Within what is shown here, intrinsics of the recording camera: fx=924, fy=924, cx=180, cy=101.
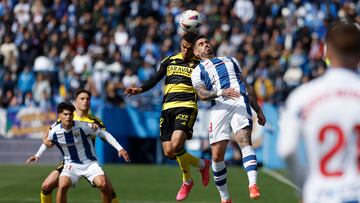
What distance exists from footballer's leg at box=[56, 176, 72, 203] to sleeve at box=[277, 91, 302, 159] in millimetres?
6422

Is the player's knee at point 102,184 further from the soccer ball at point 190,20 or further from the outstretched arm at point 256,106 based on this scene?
the soccer ball at point 190,20

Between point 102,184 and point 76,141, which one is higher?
point 76,141

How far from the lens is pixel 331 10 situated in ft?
96.2

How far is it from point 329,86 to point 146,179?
566 inches

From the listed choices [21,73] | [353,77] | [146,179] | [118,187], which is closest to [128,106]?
[21,73]

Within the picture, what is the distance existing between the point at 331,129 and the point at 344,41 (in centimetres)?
50

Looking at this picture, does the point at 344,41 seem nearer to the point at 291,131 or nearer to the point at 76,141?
the point at 291,131

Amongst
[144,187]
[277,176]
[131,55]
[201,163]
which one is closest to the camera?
[201,163]

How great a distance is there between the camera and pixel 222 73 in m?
12.3

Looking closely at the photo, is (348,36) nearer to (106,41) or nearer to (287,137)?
(287,137)

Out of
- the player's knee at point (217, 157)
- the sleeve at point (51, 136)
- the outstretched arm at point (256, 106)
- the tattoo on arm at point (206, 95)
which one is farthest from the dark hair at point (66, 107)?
the outstretched arm at point (256, 106)

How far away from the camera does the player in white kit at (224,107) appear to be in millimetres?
11938

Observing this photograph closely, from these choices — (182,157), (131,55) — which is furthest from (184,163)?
(131,55)

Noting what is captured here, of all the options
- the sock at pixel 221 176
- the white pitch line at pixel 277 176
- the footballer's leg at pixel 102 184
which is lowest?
the white pitch line at pixel 277 176
